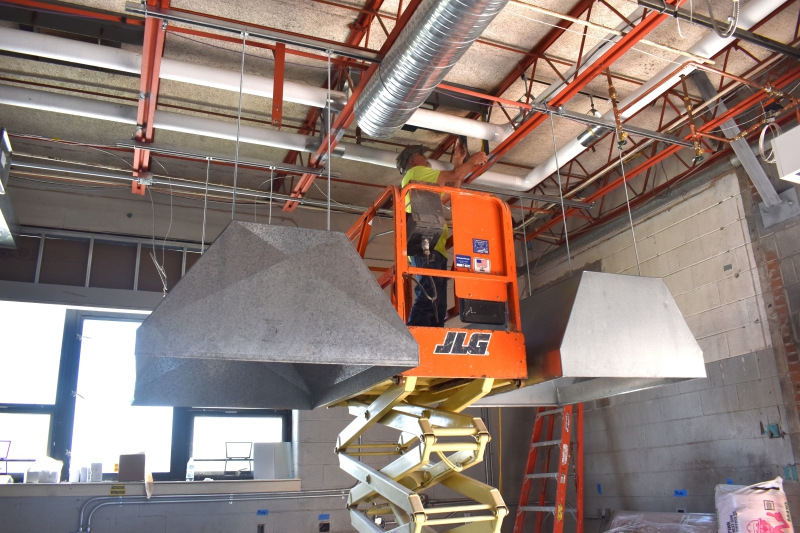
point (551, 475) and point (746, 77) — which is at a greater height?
point (746, 77)

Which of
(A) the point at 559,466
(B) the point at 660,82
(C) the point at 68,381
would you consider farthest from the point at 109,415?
(B) the point at 660,82

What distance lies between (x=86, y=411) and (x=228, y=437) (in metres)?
1.64

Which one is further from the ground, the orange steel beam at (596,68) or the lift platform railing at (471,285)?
the orange steel beam at (596,68)

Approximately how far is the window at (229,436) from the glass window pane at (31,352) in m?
1.67

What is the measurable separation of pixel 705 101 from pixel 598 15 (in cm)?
146

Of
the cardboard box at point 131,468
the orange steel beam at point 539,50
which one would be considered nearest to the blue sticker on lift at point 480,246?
the orange steel beam at point 539,50

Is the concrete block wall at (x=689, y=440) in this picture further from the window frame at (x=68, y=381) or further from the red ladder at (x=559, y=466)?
the window frame at (x=68, y=381)

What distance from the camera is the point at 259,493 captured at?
7043mm

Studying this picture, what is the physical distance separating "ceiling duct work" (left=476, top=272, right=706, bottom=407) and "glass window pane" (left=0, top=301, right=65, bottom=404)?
592cm

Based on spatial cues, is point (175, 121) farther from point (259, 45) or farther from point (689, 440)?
point (689, 440)

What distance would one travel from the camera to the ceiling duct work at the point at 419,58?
3623mm

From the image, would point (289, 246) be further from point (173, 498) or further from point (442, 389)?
point (173, 498)

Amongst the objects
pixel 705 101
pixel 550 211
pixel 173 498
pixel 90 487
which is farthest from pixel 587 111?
pixel 90 487

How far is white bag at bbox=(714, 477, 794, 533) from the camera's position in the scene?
16.3 feet
